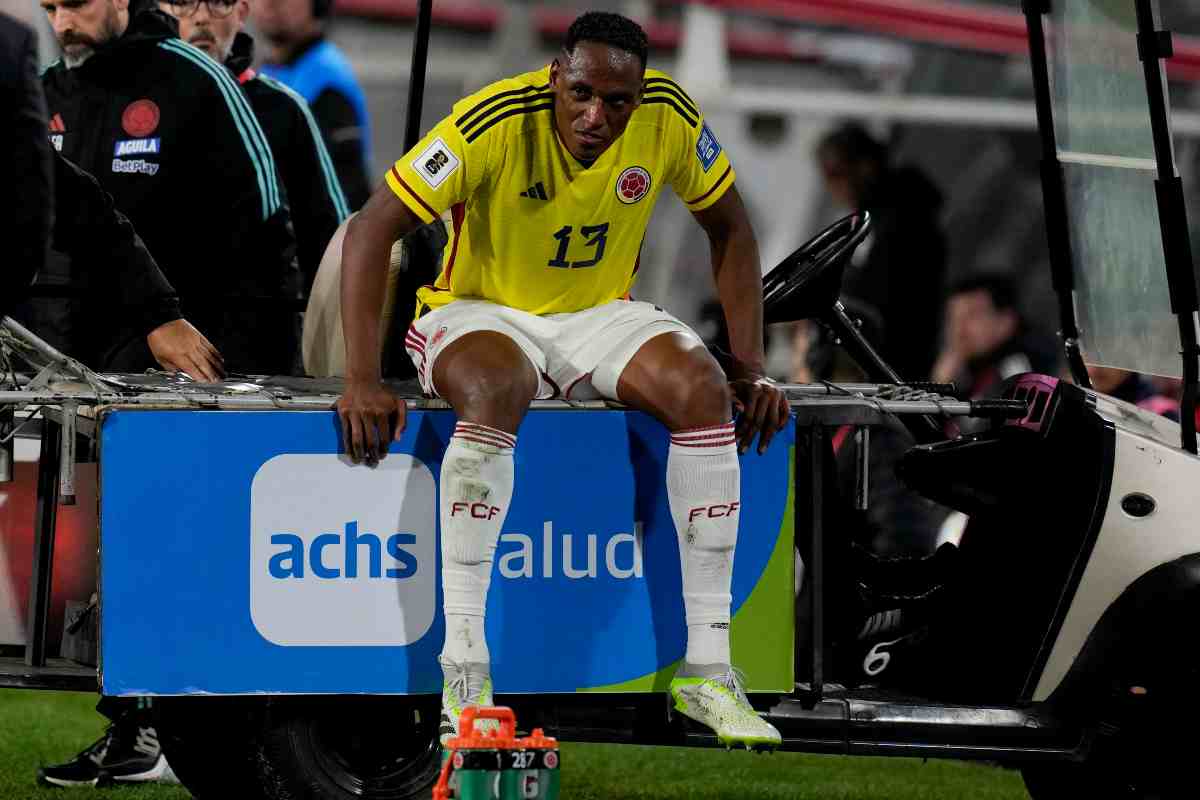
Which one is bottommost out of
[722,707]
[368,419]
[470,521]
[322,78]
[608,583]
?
[722,707]

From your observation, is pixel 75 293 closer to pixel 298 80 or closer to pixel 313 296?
pixel 313 296

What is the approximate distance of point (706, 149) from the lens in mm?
4242

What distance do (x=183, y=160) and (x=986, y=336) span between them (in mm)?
4664

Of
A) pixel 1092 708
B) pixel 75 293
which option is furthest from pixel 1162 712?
pixel 75 293

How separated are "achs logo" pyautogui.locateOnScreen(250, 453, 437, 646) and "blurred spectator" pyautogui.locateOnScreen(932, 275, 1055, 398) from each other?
5.36m

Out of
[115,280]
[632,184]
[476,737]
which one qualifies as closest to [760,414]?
[632,184]

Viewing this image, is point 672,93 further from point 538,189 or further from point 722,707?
point 722,707

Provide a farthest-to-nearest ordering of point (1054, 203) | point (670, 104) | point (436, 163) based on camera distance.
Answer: point (1054, 203)
point (670, 104)
point (436, 163)

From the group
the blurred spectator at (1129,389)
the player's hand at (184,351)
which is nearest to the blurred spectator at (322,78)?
the blurred spectator at (1129,389)

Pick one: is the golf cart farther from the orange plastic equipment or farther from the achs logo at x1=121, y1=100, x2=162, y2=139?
the achs logo at x1=121, y1=100, x2=162, y2=139

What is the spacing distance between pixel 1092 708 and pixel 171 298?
217cm

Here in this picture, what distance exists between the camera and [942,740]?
4.18m

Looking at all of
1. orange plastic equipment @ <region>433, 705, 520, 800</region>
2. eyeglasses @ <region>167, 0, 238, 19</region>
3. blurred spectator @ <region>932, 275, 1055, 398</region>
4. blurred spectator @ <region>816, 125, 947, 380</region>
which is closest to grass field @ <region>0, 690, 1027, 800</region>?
orange plastic equipment @ <region>433, 705, 520, 800</region>

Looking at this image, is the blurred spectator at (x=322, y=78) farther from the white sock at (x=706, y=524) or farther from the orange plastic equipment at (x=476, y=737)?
the orange plastic equipment at (x=476, y=737)
